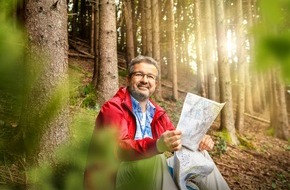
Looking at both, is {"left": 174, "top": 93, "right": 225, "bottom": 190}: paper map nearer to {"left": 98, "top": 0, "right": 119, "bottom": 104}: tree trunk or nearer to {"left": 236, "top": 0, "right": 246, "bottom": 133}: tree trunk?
{"left": 98, "top": 0, "right": 119, "bottom": 104}: tree trunk

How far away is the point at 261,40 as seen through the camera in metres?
0.37

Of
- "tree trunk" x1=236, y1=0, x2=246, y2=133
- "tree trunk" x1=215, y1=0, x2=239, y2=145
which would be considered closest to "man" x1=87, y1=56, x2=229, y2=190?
"tree trunk" x1=215, y1=0, x2=239, y2=145

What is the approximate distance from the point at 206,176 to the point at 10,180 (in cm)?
152

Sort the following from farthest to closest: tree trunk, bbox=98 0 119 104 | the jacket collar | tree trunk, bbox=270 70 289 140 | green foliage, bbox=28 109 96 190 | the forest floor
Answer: tree trunk, bbox=270 70 289 140 → tree trunk, bbox=98 0 119 104 → the forest floor → the jacket collar → green foliage, bbox=28 109 96 190

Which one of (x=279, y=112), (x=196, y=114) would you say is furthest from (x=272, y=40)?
(x=279, y=112)

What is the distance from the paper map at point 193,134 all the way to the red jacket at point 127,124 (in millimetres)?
234

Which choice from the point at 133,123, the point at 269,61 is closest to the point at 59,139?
the point at 133,123

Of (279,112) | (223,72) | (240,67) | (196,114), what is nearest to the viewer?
(196,114)

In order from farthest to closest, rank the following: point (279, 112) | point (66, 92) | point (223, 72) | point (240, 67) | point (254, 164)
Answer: point (279, 112), point (240, 67), point (223, 72), point (254, 164), point (66, 92)

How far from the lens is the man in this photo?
1887 millimetres

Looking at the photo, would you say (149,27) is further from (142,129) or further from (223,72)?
(142,129)

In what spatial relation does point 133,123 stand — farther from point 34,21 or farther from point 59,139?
point 34,21

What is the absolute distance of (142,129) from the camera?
101 inches

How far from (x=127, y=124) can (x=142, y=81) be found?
505mm
